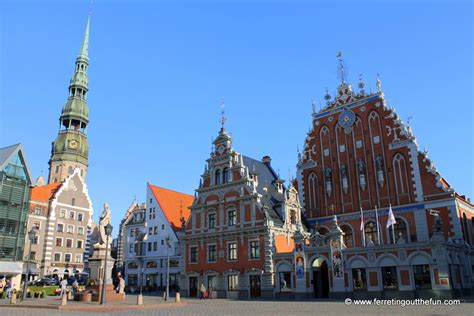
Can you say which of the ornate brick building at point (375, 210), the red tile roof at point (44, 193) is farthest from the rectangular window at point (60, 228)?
the ornate brick building at point (375, 210)

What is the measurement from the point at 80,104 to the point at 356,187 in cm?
7233

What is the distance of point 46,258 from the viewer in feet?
192

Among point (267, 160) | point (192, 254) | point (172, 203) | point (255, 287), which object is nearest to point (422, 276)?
point (255, 287)

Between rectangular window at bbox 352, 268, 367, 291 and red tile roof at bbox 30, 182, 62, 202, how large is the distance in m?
47.8

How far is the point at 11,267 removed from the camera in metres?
47.6

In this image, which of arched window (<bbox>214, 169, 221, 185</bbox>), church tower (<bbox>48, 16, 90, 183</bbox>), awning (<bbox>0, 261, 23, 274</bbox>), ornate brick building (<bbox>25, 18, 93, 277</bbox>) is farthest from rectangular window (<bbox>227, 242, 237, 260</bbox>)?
church tower (<bbox>48, 16, 90, 183</bbox>)

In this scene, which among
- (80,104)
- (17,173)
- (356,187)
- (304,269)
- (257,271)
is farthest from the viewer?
(80,104)

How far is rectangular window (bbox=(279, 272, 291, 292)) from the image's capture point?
117 ft

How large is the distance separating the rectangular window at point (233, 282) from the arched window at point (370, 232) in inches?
507

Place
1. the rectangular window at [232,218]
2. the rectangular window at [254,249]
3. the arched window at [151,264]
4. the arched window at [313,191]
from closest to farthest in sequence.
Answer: the rectangular window at [254,249], the rectangular window at [232,218], the arched window at [313,191], the arched window at [151,264]

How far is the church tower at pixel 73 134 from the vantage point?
296 ft

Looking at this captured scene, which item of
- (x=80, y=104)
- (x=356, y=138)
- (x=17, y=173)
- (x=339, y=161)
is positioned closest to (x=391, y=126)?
(x=356, y=138)

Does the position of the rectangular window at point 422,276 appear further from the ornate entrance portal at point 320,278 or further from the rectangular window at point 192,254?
the rectangular window at point 192,254

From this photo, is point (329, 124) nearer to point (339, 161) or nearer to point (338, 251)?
point (339, 161)
